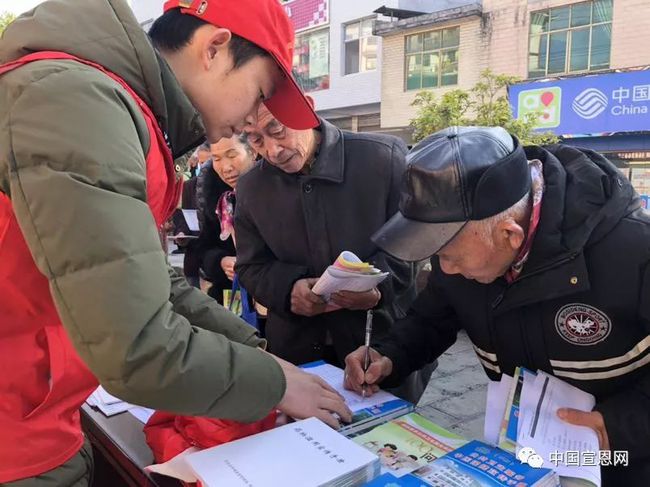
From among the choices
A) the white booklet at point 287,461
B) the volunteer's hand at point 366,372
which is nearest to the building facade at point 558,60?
the volunteer's hand at point 366,372

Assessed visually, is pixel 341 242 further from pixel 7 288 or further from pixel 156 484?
pixel 7 288

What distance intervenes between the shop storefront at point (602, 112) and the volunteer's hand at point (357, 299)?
10152mm

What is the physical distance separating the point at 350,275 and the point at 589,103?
11.6m

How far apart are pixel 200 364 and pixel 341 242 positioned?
1312 mm

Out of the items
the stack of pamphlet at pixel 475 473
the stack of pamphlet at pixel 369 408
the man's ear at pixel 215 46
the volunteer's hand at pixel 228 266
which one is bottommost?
the volunteer's hand at pixel 228 266

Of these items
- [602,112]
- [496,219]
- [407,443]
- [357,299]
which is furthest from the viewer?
[602,112]

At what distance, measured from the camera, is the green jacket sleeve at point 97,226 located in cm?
74

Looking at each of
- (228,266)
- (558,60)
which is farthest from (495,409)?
(558,60)

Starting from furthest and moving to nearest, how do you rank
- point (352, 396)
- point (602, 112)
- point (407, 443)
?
point (602, 112), point (352, 396), point (407, 443)

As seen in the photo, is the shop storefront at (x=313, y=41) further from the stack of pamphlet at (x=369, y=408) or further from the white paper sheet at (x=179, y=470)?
the white paper sheet at (x=179, y=470)

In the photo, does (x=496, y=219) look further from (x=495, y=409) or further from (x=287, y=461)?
(x=287, y=461)

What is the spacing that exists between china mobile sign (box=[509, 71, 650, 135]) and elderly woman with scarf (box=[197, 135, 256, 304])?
10354 millimetres

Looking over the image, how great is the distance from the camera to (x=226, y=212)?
3.05m

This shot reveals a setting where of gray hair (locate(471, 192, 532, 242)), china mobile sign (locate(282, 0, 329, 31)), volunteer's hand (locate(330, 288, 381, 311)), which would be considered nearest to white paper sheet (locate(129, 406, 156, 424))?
volunteer's hand (locate(330, 288, 381, 311))
